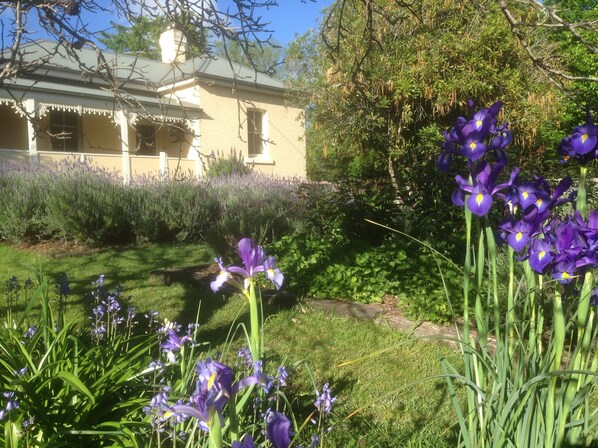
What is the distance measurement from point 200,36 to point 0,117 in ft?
43.7

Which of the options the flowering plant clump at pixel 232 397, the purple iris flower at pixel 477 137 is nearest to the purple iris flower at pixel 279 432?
the flowering plant clump at pixel 232 397

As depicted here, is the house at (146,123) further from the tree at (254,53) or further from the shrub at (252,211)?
the tree at (254,53)

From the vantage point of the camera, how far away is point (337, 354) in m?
3.81

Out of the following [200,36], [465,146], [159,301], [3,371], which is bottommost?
[159,301]

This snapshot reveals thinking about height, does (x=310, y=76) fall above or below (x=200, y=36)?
above

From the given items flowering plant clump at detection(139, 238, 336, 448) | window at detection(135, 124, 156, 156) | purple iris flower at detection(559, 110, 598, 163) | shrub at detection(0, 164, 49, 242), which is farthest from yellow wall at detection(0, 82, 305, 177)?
purple iris flower at detection(559, 110, 598, 163)

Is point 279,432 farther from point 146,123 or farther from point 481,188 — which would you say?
point 146,123

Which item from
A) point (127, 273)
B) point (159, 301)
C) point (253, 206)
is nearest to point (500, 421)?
point (159, 301)

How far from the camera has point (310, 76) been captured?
34.5 ft

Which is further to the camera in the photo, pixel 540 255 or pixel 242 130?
pixel 242 130

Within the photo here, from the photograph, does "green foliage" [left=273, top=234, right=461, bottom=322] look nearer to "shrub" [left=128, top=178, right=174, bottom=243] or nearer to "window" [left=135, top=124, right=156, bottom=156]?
"window" [left=135, top=124, right=156, bottom=156]

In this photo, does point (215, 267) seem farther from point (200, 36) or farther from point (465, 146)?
point (465, 146)

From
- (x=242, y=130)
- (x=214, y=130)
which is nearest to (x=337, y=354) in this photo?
(x=242, y=130)

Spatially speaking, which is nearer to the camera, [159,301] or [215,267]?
[159,301]
